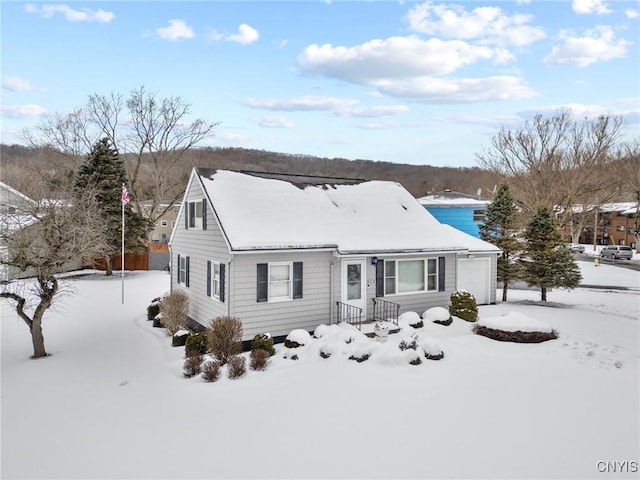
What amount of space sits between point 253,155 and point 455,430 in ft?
239

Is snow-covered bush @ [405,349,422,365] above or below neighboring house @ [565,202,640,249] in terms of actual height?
below

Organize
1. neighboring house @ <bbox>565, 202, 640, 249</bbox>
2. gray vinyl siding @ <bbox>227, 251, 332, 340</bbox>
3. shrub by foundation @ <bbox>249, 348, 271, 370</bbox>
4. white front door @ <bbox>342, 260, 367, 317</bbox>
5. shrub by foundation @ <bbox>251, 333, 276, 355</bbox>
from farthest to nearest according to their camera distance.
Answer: neighboring house @ <bbox>565, 202, 640, 249</bbox> → white front door @ <bbox>342, 260, 367, 317</bbox> → gray vinyl siding @ <bbox>227, 251, 332, 340</bbox> → shrub by foundation @ <bbox>251, 333, 276, 355</bbox> → shrub by foundation @ <bbox>249, 348, 271, 370</bbox>

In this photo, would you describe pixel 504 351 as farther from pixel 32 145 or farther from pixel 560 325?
pixel 32 145

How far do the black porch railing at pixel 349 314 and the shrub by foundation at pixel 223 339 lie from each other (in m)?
3.66

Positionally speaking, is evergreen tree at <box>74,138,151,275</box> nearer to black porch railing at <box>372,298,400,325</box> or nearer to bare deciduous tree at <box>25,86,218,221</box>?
bare deciduous tree at <box>25,86,218,221</box>

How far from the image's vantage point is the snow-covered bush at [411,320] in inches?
520

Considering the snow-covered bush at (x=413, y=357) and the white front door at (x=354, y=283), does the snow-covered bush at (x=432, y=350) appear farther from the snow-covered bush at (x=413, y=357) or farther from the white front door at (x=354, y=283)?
the white front door at (x=354, y=283)

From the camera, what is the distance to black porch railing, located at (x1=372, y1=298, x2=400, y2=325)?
13.8 m

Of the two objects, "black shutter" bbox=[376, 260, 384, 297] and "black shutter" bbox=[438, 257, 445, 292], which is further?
"black shutter" bbox=[438, 257, 445, 292]

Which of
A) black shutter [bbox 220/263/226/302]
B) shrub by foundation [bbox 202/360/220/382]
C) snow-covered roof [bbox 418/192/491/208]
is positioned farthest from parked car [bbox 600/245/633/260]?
shrub by foundation [bbox 202/360/220/382]

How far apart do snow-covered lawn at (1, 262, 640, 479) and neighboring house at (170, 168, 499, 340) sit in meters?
1.67

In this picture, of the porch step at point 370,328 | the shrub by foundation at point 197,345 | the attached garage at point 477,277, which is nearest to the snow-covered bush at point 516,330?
the porch step at point 370,328

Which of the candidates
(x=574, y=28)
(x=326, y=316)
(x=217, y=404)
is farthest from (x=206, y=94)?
(x=217, y=404)

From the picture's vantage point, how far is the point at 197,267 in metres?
14.3
